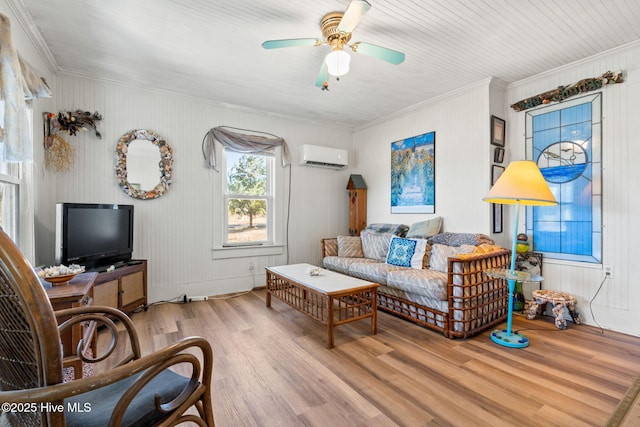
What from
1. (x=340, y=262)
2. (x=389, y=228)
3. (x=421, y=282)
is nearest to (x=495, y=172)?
(x=389, y=228)

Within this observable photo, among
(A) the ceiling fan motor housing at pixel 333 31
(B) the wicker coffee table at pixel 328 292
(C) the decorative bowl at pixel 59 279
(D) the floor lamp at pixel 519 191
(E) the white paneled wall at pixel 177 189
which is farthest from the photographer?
(E) the white paneled wall at pixel 177 189

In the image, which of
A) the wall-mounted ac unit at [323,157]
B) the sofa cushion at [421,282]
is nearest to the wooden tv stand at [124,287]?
the wall-mounted ac unit at [323,157]

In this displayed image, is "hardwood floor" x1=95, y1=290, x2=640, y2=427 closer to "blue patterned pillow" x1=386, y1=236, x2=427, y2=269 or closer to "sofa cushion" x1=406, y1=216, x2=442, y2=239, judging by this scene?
"blue patterned pillow" x1=386, y1=236, x2=427, y2=269

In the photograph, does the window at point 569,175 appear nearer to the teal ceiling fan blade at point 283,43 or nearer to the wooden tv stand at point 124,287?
the teal ceiling fan blade at point 283,43

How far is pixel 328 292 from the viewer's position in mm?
2410

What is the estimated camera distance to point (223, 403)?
66.4 inches

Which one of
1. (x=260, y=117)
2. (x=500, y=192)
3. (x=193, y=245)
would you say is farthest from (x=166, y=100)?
(x=500, y=192)

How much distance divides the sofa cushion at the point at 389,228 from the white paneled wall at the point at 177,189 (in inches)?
36.3

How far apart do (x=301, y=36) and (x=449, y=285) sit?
2.51 meters

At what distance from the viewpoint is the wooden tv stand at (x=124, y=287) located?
2.58 meters

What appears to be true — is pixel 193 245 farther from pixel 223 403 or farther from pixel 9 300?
pixel 9 300

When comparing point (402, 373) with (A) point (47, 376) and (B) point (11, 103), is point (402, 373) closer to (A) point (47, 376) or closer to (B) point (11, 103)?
(A) point (47, 376)

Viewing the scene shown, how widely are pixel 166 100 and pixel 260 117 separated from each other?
4.03ft

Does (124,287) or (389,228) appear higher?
(389,228)
